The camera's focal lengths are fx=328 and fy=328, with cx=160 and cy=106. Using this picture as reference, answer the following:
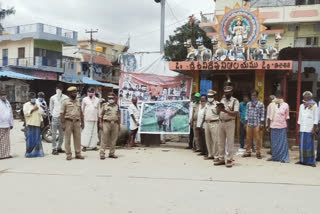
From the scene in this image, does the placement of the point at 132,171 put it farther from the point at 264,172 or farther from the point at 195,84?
the point at 195,84

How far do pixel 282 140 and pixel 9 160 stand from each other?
21.5 ft

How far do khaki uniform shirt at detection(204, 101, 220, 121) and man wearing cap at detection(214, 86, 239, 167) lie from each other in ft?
1.35

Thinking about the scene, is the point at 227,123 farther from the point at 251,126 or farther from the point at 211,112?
the point at 251,126

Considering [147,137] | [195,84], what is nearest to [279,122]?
[195,84]

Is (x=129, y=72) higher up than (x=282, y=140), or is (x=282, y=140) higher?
(x=129, y=72)

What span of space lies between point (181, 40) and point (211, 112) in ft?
59.6

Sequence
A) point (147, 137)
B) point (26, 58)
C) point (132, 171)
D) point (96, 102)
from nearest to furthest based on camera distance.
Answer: point (132, 171) → point (96, 102) → point (147, 137) → point (26, 58)

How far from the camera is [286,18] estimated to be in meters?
21.2

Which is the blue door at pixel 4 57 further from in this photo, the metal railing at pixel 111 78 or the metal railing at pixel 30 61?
the metal railing at pixel 111 78

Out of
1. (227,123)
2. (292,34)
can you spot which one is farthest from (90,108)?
(292,34)

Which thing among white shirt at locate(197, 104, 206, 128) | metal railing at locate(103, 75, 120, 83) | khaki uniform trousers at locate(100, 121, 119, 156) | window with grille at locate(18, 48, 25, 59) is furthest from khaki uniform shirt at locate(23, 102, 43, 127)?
metal railing at locate(103, 75, 120, 83)

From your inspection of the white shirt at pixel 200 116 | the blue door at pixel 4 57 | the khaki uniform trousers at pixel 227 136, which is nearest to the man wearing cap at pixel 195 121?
the white shirt at pixel 200 116

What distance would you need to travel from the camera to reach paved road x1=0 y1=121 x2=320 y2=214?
438 centimetres

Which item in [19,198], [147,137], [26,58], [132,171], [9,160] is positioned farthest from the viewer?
[26,58]
